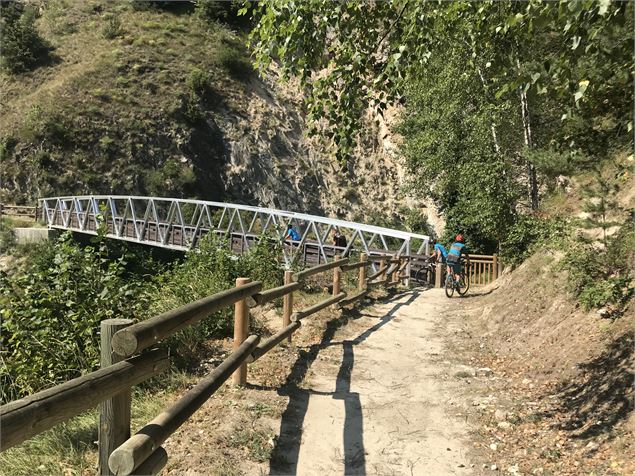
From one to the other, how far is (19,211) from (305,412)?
110 ft

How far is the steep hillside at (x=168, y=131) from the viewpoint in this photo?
33.4 meters

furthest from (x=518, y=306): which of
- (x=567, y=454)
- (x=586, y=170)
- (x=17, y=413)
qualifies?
(x=17, y=413)

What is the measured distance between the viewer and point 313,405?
4742 millimetres

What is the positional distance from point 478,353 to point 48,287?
5553mm

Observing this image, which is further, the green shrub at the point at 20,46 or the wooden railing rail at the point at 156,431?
the green shrub at the point at 20,46

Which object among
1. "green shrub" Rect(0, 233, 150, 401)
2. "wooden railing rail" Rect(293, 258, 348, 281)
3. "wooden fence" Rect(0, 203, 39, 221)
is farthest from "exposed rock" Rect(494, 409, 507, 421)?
"wooden fence" Rect(0, 203, 39, 221)

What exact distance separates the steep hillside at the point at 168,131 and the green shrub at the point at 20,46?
872 millimetres

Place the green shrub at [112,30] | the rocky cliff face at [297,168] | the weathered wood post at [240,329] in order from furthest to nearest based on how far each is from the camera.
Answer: the green shrub at [112,30]
the rocky cliff face at [297,168]
the weathered wood post at [240,329]

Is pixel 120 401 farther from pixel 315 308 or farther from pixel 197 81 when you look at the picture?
pixel 197 81

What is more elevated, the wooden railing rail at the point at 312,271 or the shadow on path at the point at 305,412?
the wooden railing rail at the point at 312,271

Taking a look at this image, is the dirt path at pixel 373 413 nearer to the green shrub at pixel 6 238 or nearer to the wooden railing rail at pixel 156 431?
the wooden railing rail at pixel 156 431

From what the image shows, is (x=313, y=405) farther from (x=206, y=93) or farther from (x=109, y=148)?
(x=206, y=93)

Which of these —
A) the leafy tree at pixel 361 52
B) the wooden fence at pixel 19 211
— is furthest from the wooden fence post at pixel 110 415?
the wooden fence at pixel 19 211

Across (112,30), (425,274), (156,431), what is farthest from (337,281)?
Result: (112,30)
